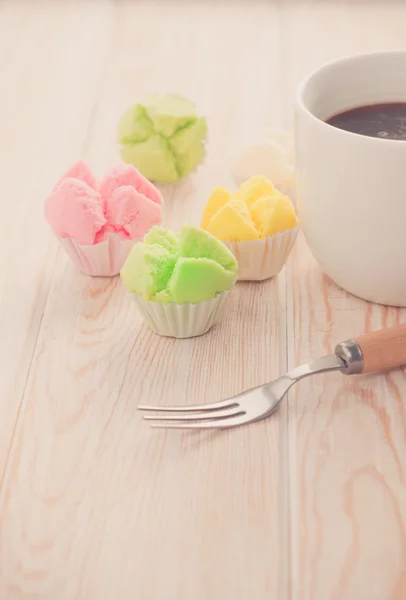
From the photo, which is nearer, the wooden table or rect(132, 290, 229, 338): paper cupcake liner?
the wooden table

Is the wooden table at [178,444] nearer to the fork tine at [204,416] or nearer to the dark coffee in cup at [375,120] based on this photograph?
the fork tine at [204,416]

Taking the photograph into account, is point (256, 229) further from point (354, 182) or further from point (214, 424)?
point (214, 424)

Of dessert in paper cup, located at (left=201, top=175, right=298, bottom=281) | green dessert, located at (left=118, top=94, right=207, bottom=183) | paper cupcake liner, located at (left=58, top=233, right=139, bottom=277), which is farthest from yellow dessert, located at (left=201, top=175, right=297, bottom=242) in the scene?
green dessert, located at (left=118, top=94, right=207, bottom=183)

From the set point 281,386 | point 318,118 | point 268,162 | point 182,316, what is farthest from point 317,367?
point 268,162

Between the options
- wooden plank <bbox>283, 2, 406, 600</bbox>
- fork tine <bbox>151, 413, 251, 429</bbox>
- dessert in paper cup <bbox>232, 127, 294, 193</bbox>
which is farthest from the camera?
dessert in paper cup <bbox>232, 127, 294, 193</bbox>

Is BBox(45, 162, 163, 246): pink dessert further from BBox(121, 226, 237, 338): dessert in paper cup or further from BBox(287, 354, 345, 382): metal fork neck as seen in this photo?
BBox(287, 354, 345, 382): metal fork neck

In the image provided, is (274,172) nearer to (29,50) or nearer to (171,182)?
(171,182)
